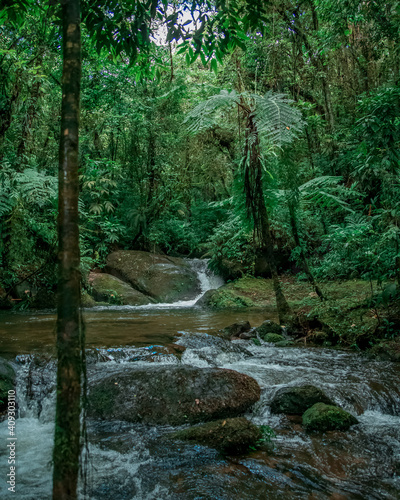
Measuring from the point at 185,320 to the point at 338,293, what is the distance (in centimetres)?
382

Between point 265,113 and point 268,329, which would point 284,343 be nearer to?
point 268,329

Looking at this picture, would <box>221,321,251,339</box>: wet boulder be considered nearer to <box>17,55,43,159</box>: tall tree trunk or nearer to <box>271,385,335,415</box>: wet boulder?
<box>271,385,335,415</box>: wet boulder

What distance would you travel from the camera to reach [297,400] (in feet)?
13.1

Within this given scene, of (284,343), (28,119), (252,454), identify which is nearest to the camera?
(252,454)

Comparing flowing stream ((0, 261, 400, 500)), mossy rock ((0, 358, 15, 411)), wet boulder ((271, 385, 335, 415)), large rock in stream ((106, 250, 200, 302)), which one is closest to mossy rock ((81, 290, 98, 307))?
large rock in stream ((106, 250, 200, 302))

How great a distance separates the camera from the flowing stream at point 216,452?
2.70 metres

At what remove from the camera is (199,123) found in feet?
20.1

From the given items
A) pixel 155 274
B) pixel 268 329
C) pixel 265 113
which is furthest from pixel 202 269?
pixel 265 113

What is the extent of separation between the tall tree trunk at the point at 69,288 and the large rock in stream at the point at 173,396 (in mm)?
2632

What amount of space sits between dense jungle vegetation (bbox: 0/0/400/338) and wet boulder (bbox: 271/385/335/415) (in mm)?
1858

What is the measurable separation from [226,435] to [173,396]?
0.97 m

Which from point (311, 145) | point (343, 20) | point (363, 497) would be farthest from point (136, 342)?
point (311, 145)

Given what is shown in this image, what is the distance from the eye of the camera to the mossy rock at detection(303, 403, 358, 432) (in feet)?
11.7

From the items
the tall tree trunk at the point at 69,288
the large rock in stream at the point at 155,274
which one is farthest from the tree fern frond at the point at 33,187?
the tall tree trunk at the point at 69,288
